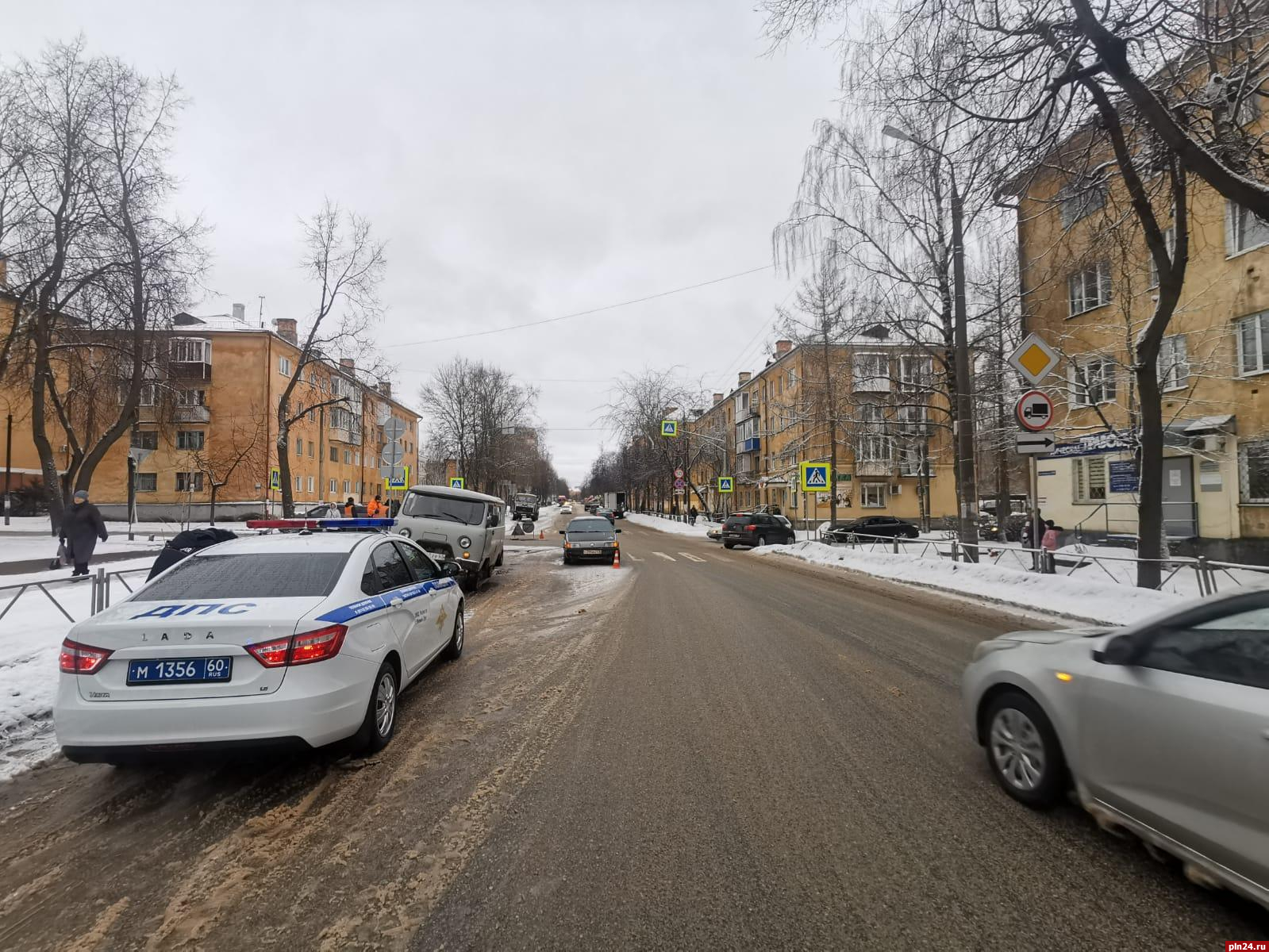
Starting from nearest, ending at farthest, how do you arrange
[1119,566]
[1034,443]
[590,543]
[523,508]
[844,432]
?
1. [1034,443]
2. [1119,566]
3. [590,543]
4. [844,432]
5. [523,508]

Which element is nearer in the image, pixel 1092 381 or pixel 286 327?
pixel 1092 381

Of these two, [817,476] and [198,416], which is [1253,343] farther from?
[198,416]

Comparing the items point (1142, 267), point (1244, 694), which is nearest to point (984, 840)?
point (1244, 694)

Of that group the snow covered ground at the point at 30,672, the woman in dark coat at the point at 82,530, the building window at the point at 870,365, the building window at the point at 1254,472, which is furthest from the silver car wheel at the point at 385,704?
the building window at the point at 870,365

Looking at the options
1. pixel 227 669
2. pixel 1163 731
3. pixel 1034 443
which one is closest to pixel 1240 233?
pixel 1034 443

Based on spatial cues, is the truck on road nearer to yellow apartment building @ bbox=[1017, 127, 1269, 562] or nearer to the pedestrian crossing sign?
the pedestrian crossing sign

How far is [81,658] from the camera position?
382cm

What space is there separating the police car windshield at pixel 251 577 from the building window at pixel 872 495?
146 feet

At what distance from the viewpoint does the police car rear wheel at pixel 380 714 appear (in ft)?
14.3

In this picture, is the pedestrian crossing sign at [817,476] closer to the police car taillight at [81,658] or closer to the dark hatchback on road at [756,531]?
the dark hatchback on road at [756,531]

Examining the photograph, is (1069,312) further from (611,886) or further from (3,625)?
(3,625)

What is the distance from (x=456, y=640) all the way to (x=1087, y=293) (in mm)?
21660

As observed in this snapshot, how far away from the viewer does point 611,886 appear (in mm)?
2865

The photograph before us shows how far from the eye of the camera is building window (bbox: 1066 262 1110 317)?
18.8 meters
